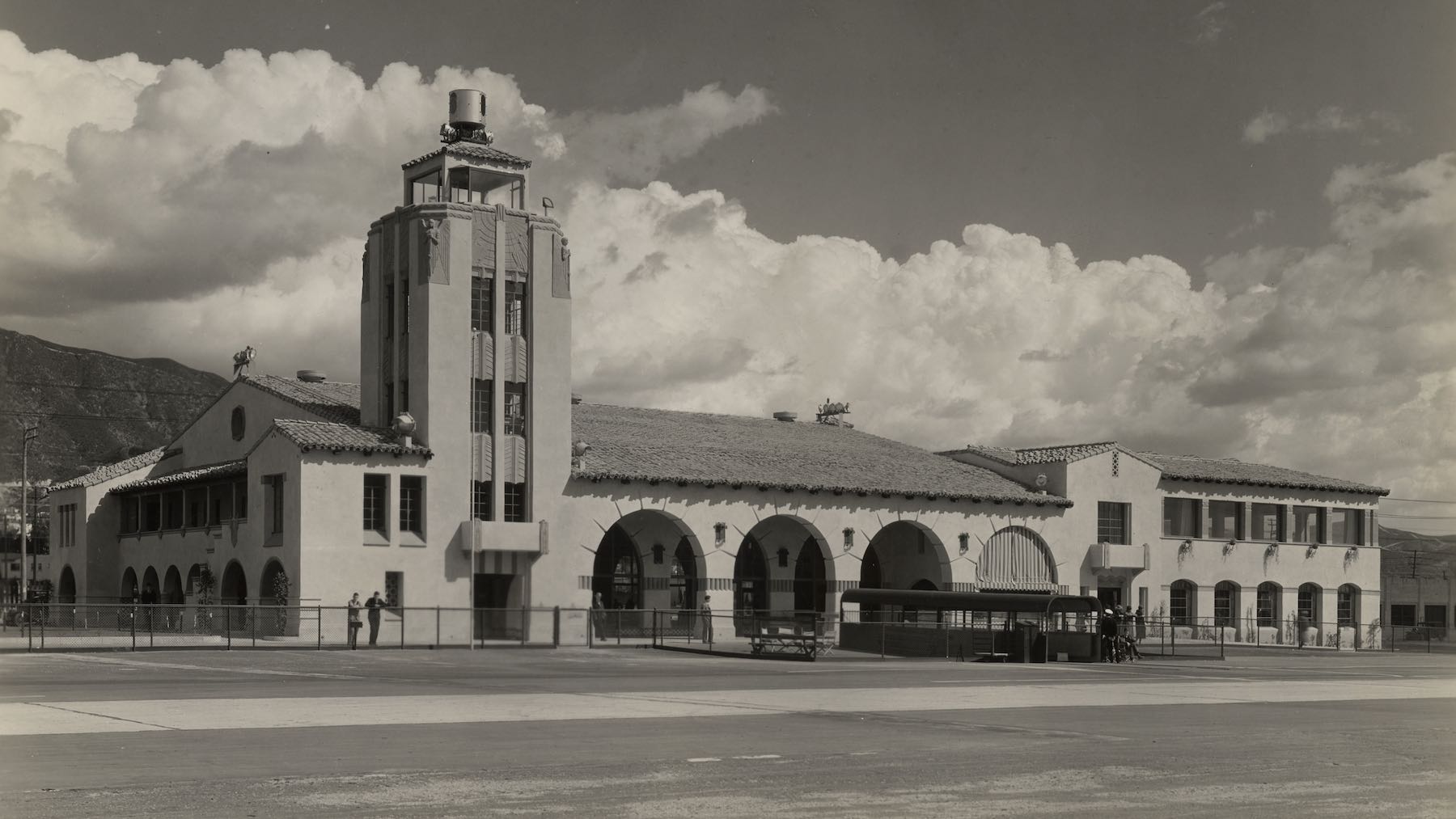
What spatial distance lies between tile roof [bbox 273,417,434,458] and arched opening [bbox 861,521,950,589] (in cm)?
1973

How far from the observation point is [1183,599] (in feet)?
225

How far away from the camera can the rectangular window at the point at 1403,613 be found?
104250 mm

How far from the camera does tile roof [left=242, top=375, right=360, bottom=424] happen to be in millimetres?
54094

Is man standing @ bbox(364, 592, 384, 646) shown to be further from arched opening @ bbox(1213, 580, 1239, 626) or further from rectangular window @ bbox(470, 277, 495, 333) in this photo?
arched opening @ bbox(1213, 580, 1239, 626)

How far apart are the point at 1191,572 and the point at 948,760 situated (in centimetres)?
5505

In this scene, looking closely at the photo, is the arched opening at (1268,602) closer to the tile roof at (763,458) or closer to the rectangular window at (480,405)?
the tile roof at (763,458)

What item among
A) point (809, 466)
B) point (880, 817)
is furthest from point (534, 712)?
point (809, 466)

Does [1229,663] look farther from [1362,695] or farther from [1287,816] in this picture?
[1287,816]

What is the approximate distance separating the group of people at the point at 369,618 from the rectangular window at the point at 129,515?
58.3ft

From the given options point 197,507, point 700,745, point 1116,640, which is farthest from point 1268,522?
point 700,745

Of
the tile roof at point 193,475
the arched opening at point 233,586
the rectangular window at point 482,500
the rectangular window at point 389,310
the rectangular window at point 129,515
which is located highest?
the rectangular window at point 389,310

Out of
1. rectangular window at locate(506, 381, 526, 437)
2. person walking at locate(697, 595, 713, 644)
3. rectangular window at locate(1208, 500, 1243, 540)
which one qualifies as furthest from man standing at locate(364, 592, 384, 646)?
rectangular window at locate(1208, 500, 1243, 540)

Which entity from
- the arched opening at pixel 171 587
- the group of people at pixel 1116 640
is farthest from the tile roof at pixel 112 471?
the group of people at pixel 1116 640

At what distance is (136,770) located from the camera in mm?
14055
